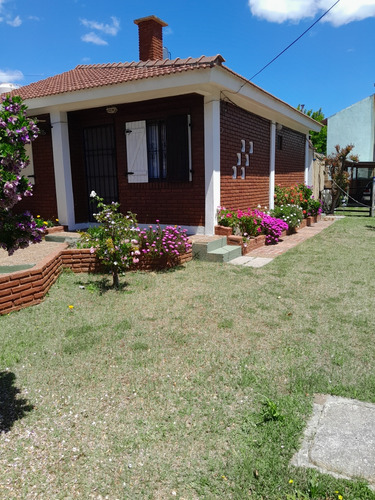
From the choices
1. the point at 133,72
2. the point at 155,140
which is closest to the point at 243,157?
Answer: the point at 155,140

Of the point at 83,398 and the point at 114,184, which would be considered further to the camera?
the point at 114,184

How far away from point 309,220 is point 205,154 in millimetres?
6082

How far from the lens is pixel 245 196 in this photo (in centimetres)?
952

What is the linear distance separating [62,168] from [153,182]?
8.04ft

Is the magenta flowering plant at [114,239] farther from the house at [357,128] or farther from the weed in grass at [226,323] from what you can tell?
the house at [357,128]

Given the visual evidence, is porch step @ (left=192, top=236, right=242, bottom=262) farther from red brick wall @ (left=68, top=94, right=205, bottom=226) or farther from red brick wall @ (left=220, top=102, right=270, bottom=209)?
red brick wall @ (left=220, top=102, right=270, bottom=209)

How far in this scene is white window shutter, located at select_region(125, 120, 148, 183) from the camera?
835cm

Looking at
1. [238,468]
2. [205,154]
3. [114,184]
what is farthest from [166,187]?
[238,468]

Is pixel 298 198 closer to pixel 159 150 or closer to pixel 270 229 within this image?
pixel 270 229

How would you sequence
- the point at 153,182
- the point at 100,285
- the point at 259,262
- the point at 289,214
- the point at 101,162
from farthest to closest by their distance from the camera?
1. the point at 289,214
2. the point at 101,162
3. the point at 153,182
4. the point at 259,262
5. the point at 100,285

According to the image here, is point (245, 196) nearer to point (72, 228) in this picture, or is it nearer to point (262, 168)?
point (262, 168)

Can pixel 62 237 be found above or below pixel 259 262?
above

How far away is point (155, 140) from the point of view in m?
8.37

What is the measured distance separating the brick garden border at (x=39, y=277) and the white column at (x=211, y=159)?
9.18 ft
